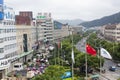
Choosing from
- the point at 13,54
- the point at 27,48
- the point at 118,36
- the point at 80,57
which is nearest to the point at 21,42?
the point at 27,48

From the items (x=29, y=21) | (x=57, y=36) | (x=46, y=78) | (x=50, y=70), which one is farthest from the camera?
(x=57, y=36)

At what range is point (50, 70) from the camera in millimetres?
45719

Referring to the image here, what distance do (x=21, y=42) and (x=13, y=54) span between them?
13.6 metres

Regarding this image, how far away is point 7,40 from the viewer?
6819cm

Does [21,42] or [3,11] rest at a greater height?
[3,11]

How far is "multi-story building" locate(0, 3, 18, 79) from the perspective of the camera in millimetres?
60612

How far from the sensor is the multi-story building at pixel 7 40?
199 ft

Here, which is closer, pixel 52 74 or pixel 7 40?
pixel 52 74

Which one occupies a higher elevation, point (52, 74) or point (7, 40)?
point (7, 40)

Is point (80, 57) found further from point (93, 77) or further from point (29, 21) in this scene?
point (29, 21)

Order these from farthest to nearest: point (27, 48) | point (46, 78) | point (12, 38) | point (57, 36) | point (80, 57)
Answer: point (57, 36) → point (27, 48) → point (12, 38) → point (80, 57) → point (46, 78)

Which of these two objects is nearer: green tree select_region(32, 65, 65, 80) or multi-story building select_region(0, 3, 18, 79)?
green tree select_region(32, 65, 65, 80)

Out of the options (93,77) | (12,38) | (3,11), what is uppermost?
(3,11)

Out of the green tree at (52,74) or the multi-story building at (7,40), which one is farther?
the multi-story building at (7,40)
